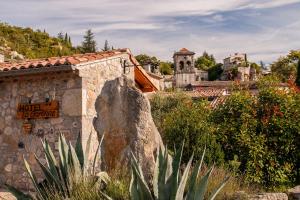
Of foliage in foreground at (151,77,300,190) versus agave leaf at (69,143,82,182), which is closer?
agave leaf at (69,143,82,182)

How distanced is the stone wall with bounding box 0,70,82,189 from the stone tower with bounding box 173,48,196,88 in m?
37.9

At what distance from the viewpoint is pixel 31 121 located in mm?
8688

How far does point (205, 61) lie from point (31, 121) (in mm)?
64444

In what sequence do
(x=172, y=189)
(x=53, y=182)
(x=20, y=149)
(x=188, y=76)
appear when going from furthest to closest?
(x=188, y=76), (x=20, y=149), (x=53, y=182), (x=172, y=189)

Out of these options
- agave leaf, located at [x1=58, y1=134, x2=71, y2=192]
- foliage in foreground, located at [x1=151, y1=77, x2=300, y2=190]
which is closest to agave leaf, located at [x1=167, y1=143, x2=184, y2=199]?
agave leaf, located at [x1=58, y1=134, x2=71, y2=192]

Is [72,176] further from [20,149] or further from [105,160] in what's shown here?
[20,149]

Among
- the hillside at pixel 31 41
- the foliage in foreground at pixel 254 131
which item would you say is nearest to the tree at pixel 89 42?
the hillside at pixel 31 41

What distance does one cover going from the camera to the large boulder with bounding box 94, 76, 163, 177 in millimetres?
7906

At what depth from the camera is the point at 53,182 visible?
5.99 metres

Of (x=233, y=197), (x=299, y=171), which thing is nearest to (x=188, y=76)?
(x=299, y=171)

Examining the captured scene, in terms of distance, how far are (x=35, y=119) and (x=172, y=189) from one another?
484cm

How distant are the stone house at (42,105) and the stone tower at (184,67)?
37.9 meters

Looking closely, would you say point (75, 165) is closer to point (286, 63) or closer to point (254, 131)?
point (254, 131)

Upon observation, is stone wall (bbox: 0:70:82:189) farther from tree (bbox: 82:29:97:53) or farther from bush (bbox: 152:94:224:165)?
tree (bbox: 82:29:97:53)
